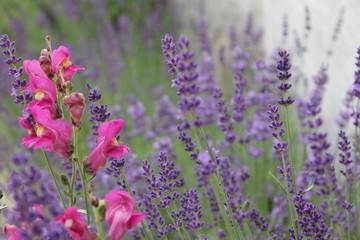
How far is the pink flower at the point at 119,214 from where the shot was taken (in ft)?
4.13

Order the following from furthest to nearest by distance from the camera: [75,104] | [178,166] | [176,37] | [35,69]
Answer: [176,37]
[178,166]
[35,69]
[75,104]

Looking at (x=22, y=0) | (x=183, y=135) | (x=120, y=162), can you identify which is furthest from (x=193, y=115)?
(x=22, y=0)

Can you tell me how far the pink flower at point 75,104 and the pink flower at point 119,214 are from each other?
236mm

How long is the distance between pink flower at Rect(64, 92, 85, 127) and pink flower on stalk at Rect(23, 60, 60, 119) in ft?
0.31

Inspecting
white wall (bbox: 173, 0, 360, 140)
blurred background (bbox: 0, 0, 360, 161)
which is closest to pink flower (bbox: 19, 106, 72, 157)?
white wall (bbox: 173, 0, 360, 140)

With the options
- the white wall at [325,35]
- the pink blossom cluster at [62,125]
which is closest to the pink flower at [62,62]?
the pink blossom cluster at [62,125]

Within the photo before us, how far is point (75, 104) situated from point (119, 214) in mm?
300

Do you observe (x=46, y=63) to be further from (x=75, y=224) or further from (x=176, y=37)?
(x=176, y=37)

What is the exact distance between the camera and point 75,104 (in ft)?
Answer: 4.35

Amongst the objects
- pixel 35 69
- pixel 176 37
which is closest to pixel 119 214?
pixel 35 69

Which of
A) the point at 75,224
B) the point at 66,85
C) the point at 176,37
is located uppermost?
the point at 176,37

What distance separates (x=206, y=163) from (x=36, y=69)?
533 mm

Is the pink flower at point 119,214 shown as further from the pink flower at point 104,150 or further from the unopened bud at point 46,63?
the unopened bud at point 46,63

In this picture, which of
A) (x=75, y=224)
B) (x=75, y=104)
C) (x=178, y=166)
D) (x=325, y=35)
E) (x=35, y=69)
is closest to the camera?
(x=75, y=224)
